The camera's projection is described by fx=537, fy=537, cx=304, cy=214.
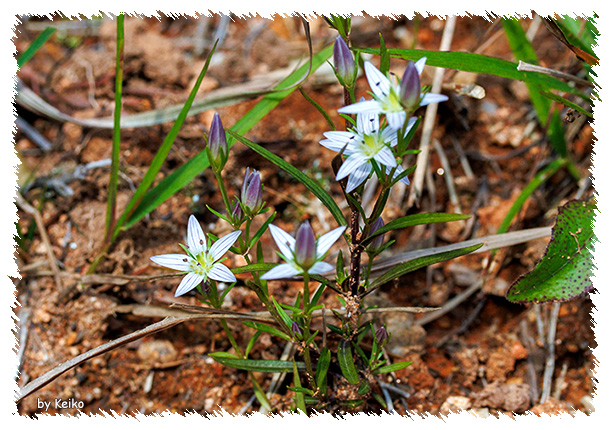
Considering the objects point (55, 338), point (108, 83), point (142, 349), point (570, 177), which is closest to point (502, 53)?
point (570, 177)

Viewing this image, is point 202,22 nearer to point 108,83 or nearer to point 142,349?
point 108,83

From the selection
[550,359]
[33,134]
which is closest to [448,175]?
[550,359]

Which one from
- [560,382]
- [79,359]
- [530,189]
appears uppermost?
[530,189]

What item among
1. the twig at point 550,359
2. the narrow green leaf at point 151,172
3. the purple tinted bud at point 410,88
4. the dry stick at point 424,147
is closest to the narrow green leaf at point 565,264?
the twig at point 550,359

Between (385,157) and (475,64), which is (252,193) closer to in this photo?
(385,157)

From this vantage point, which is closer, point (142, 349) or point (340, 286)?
point (340, 286)

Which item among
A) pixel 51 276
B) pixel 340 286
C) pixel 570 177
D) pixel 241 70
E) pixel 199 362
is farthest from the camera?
pixel 241 70
